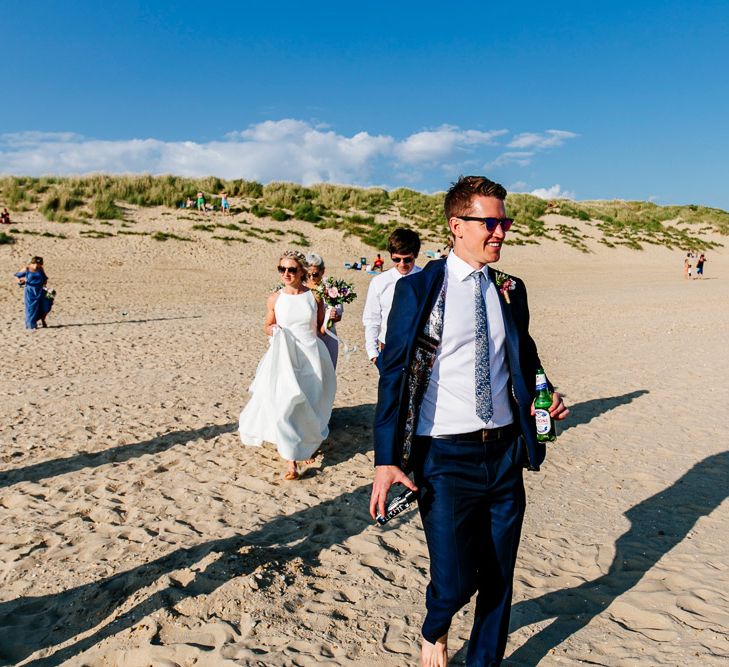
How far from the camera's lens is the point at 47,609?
13.5ft

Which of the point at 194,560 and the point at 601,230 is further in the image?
the point at 601,230

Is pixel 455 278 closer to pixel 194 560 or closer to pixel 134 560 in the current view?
pixel 194 560

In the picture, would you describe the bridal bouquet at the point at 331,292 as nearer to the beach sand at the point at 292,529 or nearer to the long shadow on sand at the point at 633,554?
the beach sand at the point at 292,529

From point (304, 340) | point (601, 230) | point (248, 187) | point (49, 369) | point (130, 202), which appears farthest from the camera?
point (601, 230)

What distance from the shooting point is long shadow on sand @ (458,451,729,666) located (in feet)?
12.9

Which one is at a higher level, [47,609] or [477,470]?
[477,470]

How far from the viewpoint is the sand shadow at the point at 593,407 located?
8.88 m

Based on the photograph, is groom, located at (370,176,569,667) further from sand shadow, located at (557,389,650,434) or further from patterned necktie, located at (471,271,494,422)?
sand shadow, located at (557,389,650,434)

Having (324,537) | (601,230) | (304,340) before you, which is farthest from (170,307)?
(601,230)

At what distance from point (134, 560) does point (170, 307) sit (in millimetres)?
16905

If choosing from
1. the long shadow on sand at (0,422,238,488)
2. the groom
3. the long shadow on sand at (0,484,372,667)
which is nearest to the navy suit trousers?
the groom

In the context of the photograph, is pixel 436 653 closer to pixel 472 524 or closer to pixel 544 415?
pixel 472 524

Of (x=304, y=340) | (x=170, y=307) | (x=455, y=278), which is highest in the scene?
(x=455, y=278)

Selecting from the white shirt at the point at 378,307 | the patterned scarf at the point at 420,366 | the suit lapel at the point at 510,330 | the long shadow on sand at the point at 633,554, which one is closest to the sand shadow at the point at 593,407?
the long shadow on sand at the point at 633,554
